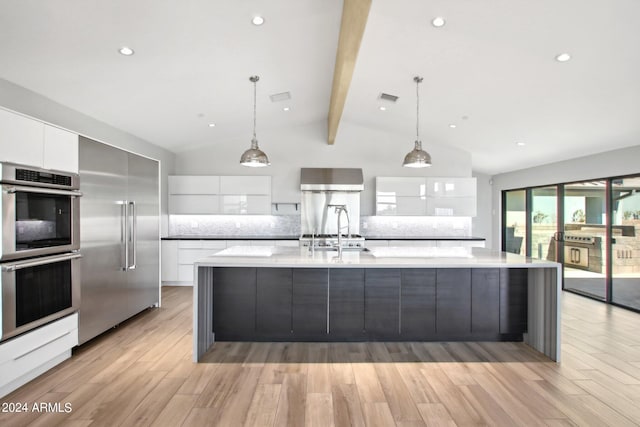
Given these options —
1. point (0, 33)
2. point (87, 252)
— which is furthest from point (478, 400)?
point (0, 33)

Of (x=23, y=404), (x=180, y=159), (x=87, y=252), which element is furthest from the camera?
(x=180, y=159)

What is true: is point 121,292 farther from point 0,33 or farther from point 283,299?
point 0,33

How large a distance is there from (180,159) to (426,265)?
209 inches

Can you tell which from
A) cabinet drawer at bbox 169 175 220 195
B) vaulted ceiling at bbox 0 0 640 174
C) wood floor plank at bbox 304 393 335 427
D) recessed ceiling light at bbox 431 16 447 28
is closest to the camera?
wood floor plank at bbox 304 393 335 427

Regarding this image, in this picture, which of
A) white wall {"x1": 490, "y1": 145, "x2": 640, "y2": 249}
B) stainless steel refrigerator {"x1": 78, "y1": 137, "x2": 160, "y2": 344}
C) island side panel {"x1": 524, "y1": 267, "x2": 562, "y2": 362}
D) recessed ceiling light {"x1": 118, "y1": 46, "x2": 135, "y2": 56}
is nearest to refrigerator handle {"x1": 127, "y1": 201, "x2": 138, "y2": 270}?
stainless steel refrigerator {"x1": 78, "y1": 137, "x2": 160, "y2": 344}

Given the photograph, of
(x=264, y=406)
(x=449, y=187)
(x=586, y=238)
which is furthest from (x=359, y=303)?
(x=586, y=238)

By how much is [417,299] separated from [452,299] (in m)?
0.35

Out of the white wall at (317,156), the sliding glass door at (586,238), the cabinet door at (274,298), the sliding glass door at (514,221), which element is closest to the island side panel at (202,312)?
the cabinet door at (274,298)

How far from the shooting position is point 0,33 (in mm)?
2529

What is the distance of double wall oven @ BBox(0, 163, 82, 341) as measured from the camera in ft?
7.78

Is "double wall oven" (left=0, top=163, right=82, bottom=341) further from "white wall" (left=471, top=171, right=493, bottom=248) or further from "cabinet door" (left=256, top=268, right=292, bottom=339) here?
"white wall" (left=471, top=171, right=493, bottom=248)

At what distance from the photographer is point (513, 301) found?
343 cm

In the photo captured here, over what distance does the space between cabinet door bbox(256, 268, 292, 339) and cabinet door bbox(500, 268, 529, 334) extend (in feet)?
6.92

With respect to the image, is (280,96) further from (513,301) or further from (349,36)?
(513,301)
